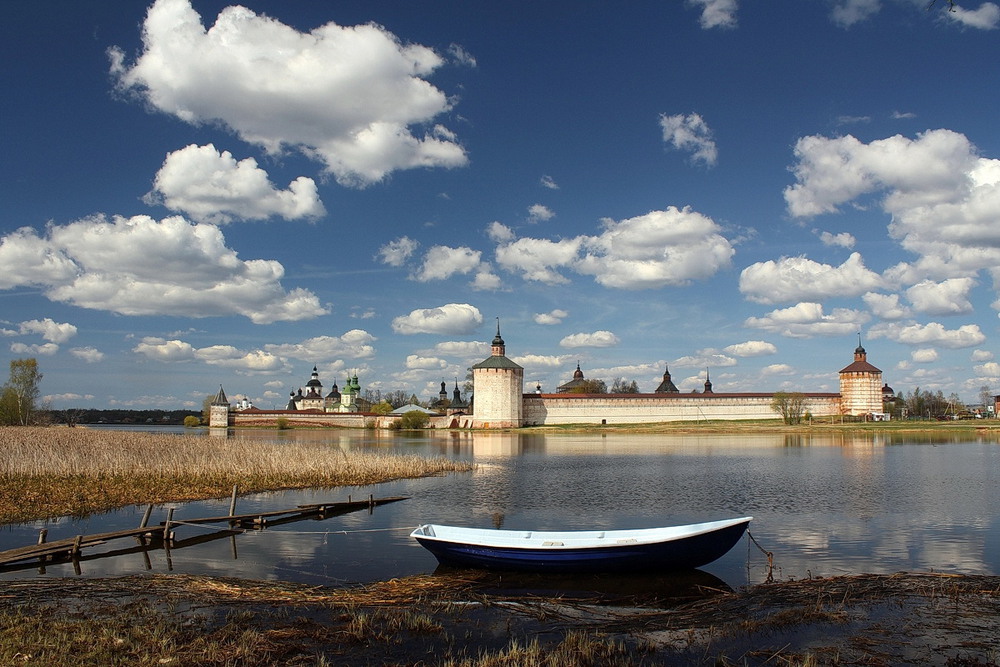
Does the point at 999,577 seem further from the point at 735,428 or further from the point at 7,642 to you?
the point at 735,428

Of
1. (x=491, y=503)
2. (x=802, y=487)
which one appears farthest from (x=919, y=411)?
(x=491, y=503)

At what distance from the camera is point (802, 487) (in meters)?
22.9

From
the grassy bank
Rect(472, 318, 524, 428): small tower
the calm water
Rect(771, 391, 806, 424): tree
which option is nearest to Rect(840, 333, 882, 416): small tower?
Rect(771, 391, 806, 424): tree

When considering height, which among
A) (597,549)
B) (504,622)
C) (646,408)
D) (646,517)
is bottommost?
(646,517)

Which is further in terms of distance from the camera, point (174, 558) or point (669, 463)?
point (669, 463)

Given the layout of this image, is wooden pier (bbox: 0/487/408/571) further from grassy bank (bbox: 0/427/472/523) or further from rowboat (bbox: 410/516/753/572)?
rowboat (bbox: 410/516/753/572)

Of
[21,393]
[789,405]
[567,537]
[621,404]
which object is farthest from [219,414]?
[567,537]

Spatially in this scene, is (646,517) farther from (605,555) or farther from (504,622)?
(504,622)

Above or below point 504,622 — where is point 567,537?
above

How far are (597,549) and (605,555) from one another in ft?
0.59

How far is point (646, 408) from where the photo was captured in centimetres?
8988

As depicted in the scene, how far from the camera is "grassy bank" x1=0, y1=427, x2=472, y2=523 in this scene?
17891 mm

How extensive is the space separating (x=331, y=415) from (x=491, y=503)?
283ft

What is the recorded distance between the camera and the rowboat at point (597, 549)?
10.5m
